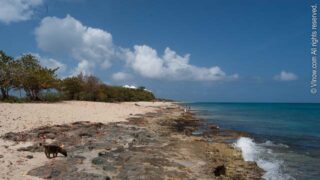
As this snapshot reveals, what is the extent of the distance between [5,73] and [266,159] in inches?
1867

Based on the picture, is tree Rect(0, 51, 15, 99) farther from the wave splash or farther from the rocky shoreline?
the wave splash

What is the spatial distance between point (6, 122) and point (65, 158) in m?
13.1

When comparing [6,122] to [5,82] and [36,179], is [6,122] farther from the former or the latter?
[5,82]

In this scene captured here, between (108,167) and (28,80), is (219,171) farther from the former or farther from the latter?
(28,80)

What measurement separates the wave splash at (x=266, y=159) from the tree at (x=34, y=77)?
4175 centimetres

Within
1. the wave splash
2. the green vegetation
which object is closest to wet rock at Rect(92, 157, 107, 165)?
the wave splash

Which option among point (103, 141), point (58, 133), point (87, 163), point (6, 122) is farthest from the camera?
point (6, 122)

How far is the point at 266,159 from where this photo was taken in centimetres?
2178

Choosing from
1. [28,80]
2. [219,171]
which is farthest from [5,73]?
[219,171]

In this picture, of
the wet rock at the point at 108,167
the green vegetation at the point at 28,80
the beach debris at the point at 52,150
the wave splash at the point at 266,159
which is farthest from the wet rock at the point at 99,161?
the green vegetation at the point at 28,80

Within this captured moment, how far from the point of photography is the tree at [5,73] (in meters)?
56.1

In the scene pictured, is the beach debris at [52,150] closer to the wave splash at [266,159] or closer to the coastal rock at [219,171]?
the coastal rock at [219,171]

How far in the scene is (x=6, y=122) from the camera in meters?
27.2

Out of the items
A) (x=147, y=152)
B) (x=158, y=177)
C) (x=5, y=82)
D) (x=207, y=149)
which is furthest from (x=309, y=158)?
(x=5, y=82)
